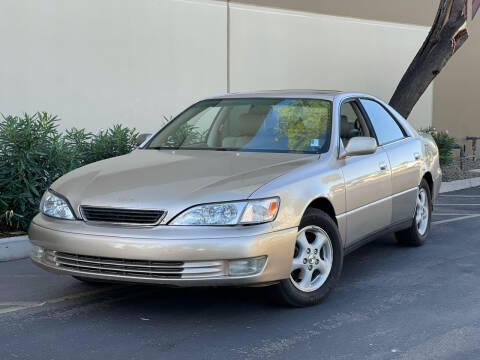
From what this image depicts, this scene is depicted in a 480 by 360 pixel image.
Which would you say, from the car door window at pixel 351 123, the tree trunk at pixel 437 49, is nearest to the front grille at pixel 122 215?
the car door window at pixel 351 123

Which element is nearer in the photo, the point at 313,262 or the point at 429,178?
the point at 313,262

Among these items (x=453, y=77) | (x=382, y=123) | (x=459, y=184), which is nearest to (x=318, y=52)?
(x=459, y=184)

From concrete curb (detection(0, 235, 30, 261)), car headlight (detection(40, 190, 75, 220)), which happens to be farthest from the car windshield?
concrete curb (detection(0, 235, 30, 261))

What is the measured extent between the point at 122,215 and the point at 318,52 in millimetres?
9634

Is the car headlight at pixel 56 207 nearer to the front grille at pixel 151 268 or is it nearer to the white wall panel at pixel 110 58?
the front grille at pixel 151 268

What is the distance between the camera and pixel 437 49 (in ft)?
39.6

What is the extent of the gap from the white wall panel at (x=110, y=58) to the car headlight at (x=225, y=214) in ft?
18.7

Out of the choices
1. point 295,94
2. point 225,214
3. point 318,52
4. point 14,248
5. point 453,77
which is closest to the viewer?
point 225,214

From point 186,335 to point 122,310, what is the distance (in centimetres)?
76

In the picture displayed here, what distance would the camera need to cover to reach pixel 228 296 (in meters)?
5.48

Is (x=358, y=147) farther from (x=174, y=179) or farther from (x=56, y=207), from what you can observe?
(x=56, y=207)

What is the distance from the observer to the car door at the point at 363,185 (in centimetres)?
567

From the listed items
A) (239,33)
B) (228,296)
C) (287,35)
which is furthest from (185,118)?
(287,35)

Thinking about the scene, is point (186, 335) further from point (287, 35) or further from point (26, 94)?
point (287, 35)
